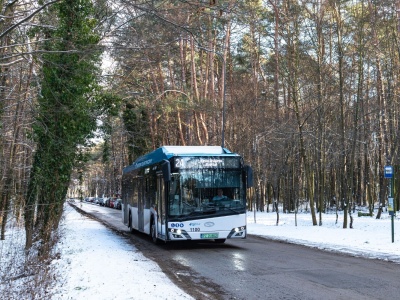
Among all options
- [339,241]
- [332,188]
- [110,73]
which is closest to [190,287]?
[339,241]

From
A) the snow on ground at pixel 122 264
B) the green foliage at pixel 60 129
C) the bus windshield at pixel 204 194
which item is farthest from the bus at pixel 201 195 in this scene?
the green foliage at pixel 60 129

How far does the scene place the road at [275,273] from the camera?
8547 millimetres

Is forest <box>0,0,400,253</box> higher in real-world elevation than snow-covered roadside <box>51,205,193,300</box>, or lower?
higher

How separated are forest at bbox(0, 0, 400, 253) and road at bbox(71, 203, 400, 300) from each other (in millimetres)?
4307

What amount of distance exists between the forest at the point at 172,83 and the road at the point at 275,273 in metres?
4.31

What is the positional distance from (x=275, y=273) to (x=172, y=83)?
27300 mm

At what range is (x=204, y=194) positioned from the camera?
51.7 feet

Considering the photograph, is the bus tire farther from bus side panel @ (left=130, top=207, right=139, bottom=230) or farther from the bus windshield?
bus side panel @ (left=130, top=207, right=139, bottom=230)

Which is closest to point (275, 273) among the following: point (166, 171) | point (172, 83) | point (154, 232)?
point (166, 171)

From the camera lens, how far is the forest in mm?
10523

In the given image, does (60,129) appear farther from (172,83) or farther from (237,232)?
(172,83)

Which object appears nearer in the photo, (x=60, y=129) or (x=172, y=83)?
(x=60, y=129)

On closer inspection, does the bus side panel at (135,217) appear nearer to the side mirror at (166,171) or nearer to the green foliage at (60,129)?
the green foliage at (60,129)

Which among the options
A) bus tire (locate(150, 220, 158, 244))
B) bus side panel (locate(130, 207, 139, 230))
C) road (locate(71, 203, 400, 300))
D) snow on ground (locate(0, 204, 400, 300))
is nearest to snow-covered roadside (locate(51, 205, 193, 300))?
snow on ground (locate(0, 204, 400, 300))
